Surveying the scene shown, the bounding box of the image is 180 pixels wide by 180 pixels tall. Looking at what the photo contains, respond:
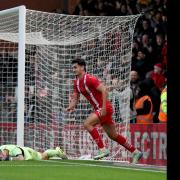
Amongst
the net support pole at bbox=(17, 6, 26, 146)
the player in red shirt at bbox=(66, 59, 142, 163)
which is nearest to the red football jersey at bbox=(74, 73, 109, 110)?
the player in red shirt at bbox=(66, 59, 142, 163)

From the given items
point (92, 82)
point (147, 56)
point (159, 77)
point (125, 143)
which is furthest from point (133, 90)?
point (125, 143)

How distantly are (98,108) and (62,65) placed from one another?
234 centimetres

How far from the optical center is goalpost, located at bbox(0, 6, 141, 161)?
33.9 feet

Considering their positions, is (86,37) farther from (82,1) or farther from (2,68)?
(82,1)

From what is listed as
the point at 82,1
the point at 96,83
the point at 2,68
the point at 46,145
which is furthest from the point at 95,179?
the point at 82,1

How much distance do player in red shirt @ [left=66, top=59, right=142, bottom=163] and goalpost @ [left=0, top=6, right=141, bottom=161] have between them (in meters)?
1.40

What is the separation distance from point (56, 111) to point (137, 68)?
2154 millimetres

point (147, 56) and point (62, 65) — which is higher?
point (147, 56)

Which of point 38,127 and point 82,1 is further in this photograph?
point 82,1

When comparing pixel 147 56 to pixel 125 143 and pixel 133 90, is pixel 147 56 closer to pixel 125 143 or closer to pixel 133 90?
pixel 133 90

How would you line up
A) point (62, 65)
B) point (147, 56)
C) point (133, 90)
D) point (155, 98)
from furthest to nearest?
point (147, 56), point (133, 90), point (62, 65), point (155, 98)

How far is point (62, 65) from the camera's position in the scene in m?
10.9

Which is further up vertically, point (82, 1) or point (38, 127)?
point (82, 1)

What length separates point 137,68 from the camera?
11.9 meters
